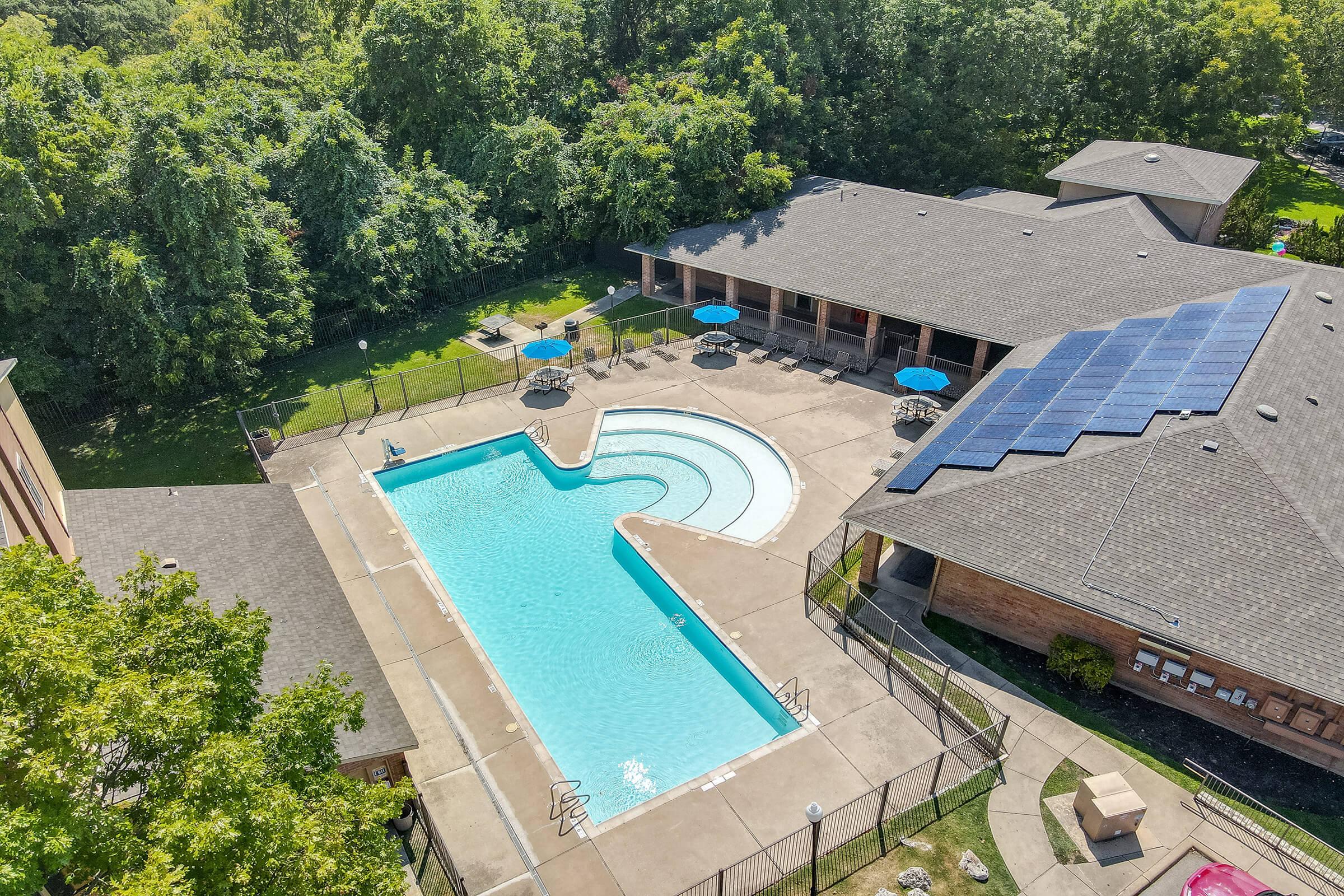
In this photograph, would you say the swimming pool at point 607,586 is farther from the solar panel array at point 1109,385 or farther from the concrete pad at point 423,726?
the solar panel array at point 1109,385

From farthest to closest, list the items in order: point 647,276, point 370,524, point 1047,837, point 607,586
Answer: point 647,276 < point 370,524 < point 607,586 < point 1047,837

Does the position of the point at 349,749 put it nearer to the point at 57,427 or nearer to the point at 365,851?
the point at 365,851

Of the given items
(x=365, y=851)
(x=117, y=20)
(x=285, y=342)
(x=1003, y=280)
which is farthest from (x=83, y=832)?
(x=117, y=20)

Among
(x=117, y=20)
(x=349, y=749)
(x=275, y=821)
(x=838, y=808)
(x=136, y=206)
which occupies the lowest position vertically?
(x=838, y=808)

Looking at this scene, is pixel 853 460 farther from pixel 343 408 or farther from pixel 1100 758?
pixel 343 408

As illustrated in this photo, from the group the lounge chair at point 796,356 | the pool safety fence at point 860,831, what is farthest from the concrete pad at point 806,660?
the lounge chair at point 796,356

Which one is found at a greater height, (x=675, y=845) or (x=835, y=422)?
(x=835, y=422)

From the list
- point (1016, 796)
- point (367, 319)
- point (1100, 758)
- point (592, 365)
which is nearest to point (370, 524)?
point (592, 365)
